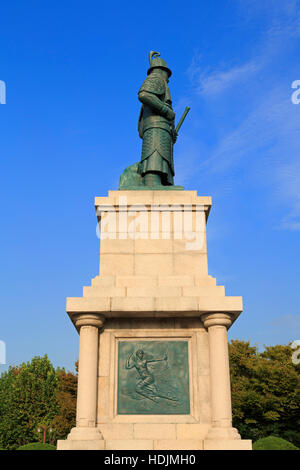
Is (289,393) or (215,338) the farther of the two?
(289,393)

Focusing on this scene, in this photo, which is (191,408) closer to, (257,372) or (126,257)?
(126,257)

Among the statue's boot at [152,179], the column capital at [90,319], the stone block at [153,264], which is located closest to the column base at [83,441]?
the column capital at [90,319]

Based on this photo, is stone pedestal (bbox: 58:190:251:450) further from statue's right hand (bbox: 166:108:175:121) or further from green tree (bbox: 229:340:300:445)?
green tree (bbox: 229:340:300:445)

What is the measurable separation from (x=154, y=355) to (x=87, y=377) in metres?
1.87

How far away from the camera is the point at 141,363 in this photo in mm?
11844

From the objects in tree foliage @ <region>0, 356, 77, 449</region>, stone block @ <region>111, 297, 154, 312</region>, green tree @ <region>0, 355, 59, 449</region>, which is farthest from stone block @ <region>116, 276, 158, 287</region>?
green tree @ <region>0, 355, 59, 449</region>

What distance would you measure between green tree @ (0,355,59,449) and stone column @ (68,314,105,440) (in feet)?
123

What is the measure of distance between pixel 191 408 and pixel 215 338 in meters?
1.91

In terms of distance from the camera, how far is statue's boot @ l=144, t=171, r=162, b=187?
14.8 metres

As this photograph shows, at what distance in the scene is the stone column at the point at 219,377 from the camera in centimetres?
1100

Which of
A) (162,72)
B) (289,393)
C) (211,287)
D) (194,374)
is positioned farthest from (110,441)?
(289,393)

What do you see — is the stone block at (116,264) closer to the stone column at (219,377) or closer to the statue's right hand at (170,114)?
the stone column at (219,377)
